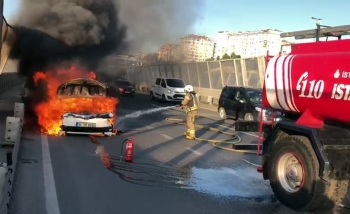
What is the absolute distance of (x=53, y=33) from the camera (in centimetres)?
2145

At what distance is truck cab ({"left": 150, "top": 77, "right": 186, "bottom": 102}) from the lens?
1192 inches

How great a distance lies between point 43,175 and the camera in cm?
738

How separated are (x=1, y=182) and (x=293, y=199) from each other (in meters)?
3.93

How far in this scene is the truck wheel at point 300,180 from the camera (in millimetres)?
5648

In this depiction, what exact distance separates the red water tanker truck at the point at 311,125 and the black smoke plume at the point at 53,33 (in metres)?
16.5

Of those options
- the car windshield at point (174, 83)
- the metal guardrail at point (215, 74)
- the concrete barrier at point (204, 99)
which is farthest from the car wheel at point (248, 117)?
the car windshield at point (174, 83)

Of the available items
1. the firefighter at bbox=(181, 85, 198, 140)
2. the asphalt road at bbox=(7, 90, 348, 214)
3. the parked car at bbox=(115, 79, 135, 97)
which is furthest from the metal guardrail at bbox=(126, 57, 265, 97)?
the asphalt road at bbox=(7, 90, 348, 214)

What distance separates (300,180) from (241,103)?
12827 millimetres

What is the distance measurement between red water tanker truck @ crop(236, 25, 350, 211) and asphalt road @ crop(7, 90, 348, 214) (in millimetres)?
475

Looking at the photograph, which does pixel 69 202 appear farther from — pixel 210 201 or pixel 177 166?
pixel 177 166

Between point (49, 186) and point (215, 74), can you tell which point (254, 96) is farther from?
point (49, 186)

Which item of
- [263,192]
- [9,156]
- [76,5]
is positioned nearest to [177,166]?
[263,192]

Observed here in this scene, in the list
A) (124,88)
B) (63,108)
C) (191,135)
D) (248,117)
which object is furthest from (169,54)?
(63,108)

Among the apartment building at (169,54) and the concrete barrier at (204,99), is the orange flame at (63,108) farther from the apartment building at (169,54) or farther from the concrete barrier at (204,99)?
the apartment building at (169,54)
